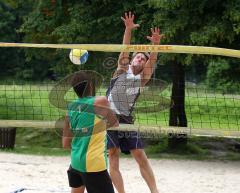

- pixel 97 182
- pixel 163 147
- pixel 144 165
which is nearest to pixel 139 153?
pixel 144 165

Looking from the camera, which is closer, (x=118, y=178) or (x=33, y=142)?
(x=118, y=178)

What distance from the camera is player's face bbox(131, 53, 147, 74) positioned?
20.1 ft

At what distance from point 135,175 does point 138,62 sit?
146 inches

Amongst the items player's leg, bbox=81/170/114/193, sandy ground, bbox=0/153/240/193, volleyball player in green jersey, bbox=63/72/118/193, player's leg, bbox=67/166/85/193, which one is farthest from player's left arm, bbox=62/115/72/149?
sandy ground, bbox=0/153/240/193

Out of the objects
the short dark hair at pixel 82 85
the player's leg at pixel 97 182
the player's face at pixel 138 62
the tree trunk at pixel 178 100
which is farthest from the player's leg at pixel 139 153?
the tree trunk at pixel 178 100

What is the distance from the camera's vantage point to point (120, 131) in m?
6.27

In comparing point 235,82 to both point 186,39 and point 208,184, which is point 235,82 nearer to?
point 186,39

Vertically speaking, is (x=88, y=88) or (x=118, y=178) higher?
(x=88, y=88)

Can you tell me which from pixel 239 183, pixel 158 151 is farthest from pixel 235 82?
pixel 239 183

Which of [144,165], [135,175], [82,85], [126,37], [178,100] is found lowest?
[135,175]

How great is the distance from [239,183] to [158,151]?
174 inches

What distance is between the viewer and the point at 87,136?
15.4 feet

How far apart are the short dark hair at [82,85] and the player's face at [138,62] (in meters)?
1.54

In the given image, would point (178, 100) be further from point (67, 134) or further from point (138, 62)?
point (67, 134)
